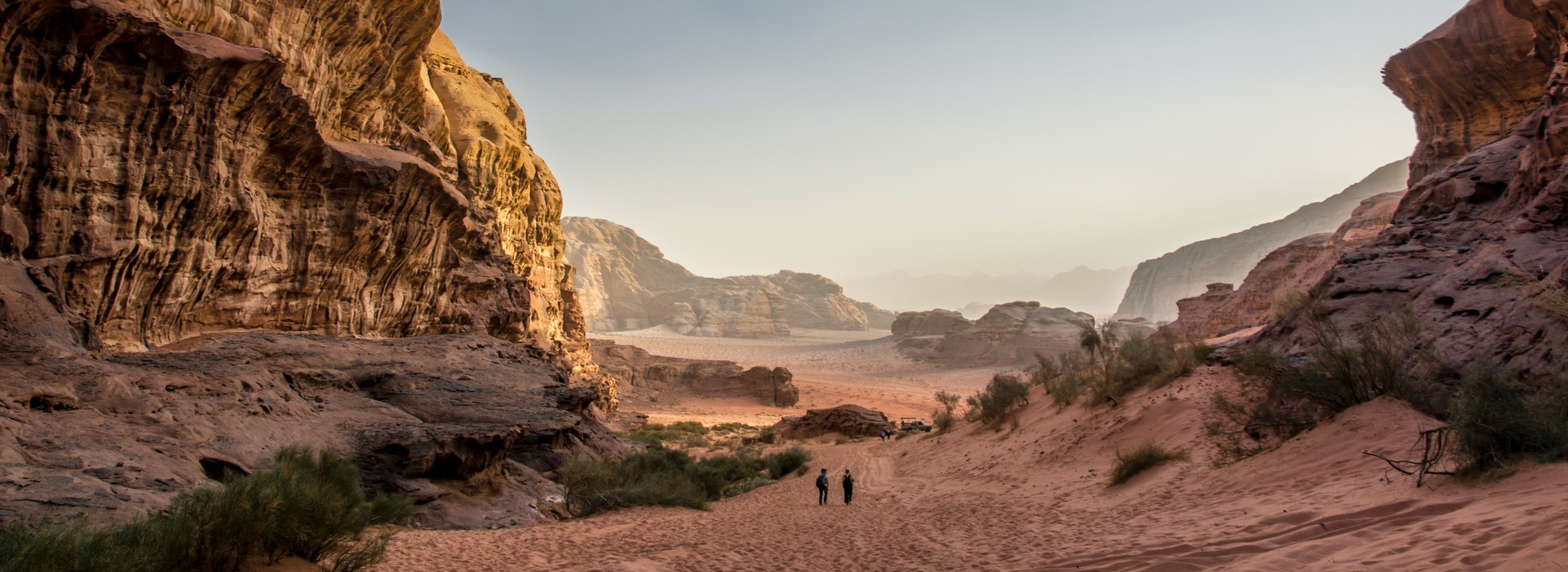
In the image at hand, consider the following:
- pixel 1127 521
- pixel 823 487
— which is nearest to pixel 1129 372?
pixel 823 487

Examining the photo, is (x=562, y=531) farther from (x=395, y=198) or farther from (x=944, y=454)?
(x=944, y=454)

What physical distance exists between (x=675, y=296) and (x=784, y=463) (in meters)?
97.0

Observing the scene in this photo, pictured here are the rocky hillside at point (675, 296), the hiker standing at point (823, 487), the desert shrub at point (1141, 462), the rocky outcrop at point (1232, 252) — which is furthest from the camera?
the rocky outcrop at point (1232, 252)

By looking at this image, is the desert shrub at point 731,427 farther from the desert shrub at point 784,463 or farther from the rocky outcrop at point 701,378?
the desert shrub at point 784,463

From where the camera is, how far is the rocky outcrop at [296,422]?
22.3 feet

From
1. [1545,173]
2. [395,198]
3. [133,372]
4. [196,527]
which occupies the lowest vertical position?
[196,527]

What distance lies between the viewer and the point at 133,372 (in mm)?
9039

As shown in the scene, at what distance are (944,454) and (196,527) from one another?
1634 centimetres

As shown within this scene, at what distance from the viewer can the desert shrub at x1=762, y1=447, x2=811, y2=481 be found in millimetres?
19297

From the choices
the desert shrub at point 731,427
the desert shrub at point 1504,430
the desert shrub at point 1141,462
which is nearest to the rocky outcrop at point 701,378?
the desert shrub at point 731,427

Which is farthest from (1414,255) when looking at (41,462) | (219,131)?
(219,131)

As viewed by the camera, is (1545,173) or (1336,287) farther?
(1336,287)

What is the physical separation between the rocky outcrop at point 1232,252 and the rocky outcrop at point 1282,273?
75.2m

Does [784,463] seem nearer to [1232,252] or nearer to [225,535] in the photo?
[225,535]
